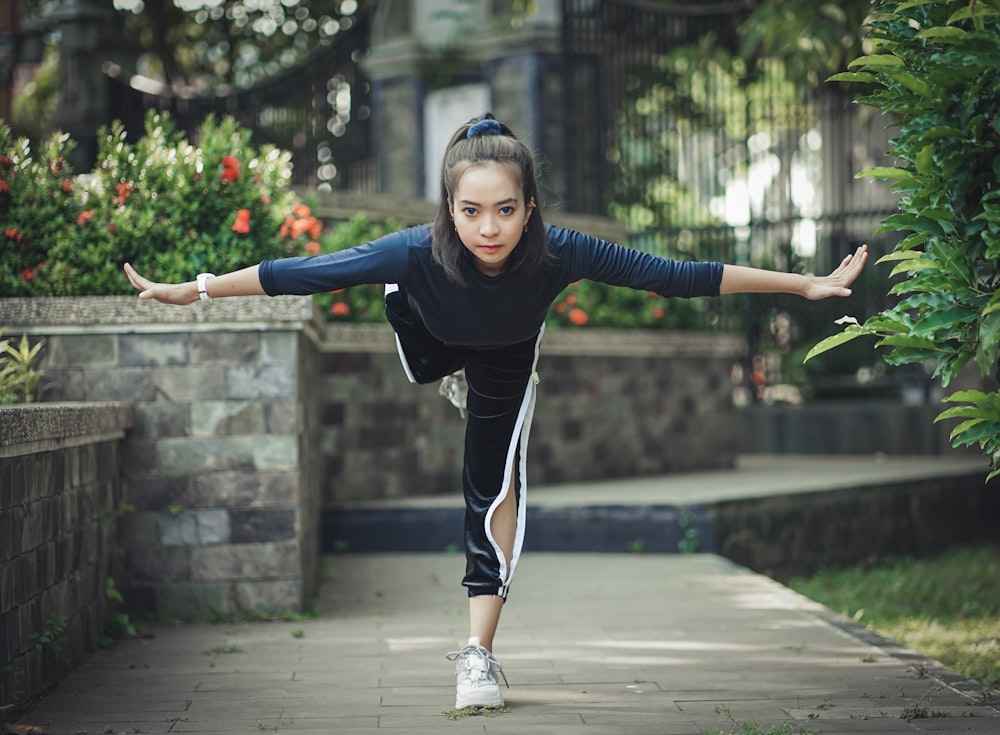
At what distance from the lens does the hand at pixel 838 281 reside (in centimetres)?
370

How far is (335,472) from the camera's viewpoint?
8070 millimetres

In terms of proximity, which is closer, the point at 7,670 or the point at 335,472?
the point at 7,670

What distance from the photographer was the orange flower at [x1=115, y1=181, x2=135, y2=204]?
6.26 m

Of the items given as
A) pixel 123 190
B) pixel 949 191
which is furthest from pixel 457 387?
pixel 123 190

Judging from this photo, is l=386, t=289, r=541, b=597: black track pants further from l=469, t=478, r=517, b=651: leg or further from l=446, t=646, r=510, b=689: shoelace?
l=446, t=646, r=510, b=689: shoelace

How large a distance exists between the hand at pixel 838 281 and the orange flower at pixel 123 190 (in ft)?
11.8

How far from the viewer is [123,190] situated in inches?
247

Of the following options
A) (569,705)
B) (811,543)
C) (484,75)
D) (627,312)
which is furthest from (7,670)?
(484,75)

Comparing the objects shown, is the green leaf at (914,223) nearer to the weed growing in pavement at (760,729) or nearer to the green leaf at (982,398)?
the green leaf at (982,398)

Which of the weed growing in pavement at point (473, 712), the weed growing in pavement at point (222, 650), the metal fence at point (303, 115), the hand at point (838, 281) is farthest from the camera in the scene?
the metal fence at point (303, 115)

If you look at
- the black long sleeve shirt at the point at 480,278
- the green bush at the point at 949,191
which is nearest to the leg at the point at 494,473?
the black long sleeve shirt at the point at 480,278

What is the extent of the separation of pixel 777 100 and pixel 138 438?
27.5ft

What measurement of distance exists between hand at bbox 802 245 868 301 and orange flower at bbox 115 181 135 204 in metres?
3.61

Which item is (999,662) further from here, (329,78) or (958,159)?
(329,78)
